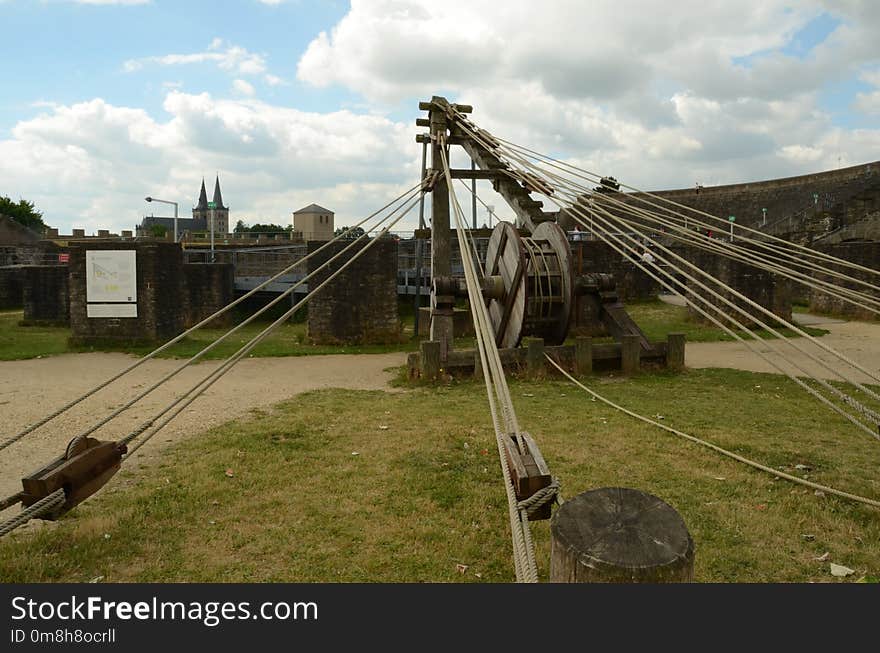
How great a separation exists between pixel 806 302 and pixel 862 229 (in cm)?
546

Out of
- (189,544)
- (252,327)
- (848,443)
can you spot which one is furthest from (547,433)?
(252,327)

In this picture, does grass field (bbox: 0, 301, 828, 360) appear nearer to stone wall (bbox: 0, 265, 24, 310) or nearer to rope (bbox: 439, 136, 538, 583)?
stone wall (bbox: 0, 265, 24, 310)

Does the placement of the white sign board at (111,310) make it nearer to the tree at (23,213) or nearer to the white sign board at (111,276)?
the white sign board at (111,276)

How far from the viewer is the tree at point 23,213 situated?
68.1m

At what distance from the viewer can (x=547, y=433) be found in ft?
21.0

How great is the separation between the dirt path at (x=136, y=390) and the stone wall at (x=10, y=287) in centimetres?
1399

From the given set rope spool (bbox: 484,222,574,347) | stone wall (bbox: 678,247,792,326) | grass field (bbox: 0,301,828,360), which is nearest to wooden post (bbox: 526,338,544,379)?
rope spool (bbox: 484,222,574,347)

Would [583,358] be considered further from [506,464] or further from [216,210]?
[216,210]

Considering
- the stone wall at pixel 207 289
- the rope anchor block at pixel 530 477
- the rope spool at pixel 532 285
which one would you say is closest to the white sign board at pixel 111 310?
the stone wall at pixel 207 289

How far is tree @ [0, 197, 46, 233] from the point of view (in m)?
68.1

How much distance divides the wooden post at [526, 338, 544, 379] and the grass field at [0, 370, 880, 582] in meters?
1.62

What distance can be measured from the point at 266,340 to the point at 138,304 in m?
2.83
